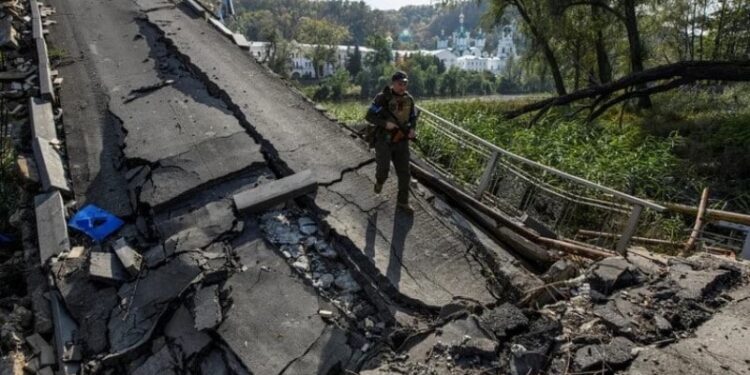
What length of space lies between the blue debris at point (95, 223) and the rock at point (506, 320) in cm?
446

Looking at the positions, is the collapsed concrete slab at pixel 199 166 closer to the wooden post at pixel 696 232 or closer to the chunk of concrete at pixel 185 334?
the chunk of concrete at pixel 185 334

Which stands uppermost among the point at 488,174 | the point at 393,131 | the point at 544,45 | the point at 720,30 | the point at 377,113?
the point at 720,30

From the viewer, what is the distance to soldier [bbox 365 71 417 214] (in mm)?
5391

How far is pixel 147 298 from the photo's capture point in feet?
16.0

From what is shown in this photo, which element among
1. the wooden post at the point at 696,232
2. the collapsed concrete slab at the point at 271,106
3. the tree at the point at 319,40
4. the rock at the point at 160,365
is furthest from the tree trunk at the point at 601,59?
the tree at the point at 319,40

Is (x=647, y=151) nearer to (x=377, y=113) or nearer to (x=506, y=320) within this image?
(x=377, y=113)

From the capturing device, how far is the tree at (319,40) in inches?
3091

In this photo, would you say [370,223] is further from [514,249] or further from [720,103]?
[720,103]

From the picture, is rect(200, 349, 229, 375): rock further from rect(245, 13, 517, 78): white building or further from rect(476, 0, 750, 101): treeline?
rect(245, 13, 517, 78): white building

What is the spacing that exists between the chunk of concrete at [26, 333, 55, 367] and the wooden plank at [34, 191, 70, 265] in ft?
2.95

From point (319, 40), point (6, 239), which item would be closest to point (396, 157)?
point (6, 239)

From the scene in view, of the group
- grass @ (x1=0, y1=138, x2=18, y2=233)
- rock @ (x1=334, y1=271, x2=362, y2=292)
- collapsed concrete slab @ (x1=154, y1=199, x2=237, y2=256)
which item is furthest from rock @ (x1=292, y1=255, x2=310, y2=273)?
grass @ (x1=0, y1=138, x2=18, y2=233)

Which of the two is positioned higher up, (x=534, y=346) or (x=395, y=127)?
(x=395, y=127)

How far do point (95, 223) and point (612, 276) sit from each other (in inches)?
225
